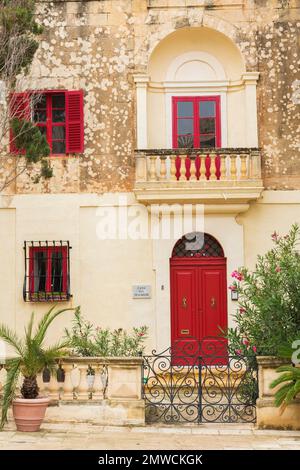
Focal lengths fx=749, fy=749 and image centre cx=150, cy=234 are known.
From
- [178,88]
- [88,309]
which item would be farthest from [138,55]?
[88,309]

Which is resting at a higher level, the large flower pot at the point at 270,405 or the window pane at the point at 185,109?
the window pane at the point at 185,109

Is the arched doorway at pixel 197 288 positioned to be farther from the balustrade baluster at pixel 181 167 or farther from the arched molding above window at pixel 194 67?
the arched molding above window at pixel 194 67

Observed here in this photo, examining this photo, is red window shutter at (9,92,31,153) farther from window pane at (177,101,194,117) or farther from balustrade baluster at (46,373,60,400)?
balustrade baluster at (46,373,60,400)

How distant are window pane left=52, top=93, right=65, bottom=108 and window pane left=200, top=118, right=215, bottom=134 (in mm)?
3431

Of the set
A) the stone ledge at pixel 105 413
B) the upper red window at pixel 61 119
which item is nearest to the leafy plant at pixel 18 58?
the upper red window at pixel 61 119

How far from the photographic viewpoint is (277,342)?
12.4 metres

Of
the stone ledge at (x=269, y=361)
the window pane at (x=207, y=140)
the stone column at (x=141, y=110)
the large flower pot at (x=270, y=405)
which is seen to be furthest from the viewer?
the window pane at (x=207, y=140)

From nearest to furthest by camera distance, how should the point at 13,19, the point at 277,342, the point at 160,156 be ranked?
the point at 277,342 < the point at 13,19 < the point at 160,156

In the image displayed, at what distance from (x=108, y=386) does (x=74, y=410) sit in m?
0.69

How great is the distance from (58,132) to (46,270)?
339 centimetres

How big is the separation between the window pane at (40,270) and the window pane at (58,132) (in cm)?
285

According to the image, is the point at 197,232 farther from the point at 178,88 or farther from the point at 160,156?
the point at 178,88

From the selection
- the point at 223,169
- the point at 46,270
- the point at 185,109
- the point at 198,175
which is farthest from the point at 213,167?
the point at 46,270

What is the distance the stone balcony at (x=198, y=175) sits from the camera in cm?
1731
